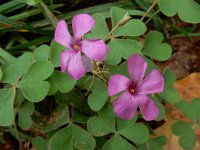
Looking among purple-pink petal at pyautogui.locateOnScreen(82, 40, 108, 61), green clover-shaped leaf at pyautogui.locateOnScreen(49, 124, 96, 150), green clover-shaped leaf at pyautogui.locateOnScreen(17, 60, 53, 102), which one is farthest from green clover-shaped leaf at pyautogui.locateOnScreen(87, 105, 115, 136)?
purple-pink petal at pyautogui.locateOnScreen(82, 40, 108, 61)

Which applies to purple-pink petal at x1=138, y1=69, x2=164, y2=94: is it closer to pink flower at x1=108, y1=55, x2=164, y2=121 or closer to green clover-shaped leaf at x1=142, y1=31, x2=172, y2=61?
pink flower at x1=108, y1=55, x2=164, y2=121

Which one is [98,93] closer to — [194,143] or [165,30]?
[194,143]

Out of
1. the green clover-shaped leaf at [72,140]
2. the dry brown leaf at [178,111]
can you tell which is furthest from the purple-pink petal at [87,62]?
the dry brown leaf at [178,111]

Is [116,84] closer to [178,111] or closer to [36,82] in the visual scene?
[36,82]

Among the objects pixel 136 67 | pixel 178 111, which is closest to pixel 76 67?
pixel 136 67

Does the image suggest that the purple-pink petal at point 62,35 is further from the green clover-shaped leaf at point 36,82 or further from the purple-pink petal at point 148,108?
the purple-pink petal at point 148,108

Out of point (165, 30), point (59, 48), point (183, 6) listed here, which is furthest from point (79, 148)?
point (165, 30)
